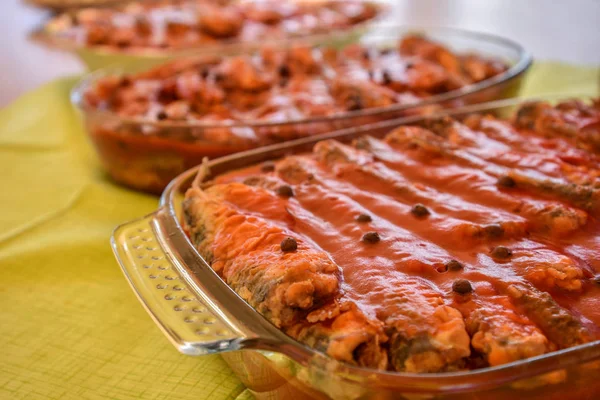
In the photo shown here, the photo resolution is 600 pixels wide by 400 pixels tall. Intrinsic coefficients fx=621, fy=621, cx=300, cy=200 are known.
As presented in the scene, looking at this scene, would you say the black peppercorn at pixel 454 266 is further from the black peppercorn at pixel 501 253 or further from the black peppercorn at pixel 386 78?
the black peppercorn at pixel 386 78

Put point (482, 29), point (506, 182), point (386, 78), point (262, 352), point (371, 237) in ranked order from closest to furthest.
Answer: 1. point (262, 352)
2. point (371, 237)
3. point (506, 182)
4. point (386, 78)
5. point (482, 29)

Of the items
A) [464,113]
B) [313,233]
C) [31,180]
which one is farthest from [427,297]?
[31,180]

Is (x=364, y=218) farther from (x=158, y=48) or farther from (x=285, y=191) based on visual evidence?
(x=158, y=48)

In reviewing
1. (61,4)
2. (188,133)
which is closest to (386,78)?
(188,133)

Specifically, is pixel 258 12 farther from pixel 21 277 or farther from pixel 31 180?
pixel 21 277

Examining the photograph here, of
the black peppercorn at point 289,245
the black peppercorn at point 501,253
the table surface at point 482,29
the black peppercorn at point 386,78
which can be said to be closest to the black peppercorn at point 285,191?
the black peppercorn at point 289,245

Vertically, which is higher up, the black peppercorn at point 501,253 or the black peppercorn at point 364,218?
the black peppercorn at point 364,218
